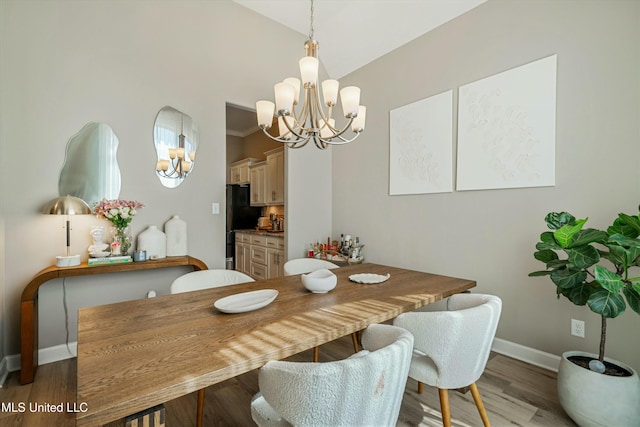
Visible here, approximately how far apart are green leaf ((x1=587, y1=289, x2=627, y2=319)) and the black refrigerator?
15.9ft

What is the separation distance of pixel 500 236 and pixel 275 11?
323cm

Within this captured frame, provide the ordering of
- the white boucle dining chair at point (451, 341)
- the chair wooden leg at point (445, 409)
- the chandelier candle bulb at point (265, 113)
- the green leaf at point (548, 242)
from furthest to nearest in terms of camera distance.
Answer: the chandelier candle bulb at point (265, 113)
the green leaf at point (548, 242)
the chair wooden leg at point (445, 409)
the white boucle dining chair at point (451, 341)

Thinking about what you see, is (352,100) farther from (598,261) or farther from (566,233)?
(598,261)

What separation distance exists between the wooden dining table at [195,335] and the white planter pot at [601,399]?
0.73 m

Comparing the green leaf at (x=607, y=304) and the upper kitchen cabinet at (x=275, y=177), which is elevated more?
the upper kitchen cabinet at (x=275, y=177)

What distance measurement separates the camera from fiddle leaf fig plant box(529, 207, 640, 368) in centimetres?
140

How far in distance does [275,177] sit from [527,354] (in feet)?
12.2

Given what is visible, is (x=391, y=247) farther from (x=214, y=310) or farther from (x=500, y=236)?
(x=214, y=310)

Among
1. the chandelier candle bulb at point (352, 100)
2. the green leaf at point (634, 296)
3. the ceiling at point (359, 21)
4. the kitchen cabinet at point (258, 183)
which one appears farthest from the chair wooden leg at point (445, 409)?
the kitchen cabinet at point (258, 183)

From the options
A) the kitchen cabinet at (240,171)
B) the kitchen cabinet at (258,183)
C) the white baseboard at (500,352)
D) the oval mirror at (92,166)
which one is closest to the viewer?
the white baseboard at (500,352)

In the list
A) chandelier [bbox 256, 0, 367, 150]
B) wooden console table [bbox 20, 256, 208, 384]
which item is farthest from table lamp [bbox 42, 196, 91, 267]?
chandelier [bbox 256, 0, 367, 150]

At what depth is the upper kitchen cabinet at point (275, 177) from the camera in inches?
178

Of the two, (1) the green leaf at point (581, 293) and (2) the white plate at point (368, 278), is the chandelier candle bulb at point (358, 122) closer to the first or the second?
(2) the white plate at point (368, 278)

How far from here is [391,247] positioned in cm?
322
